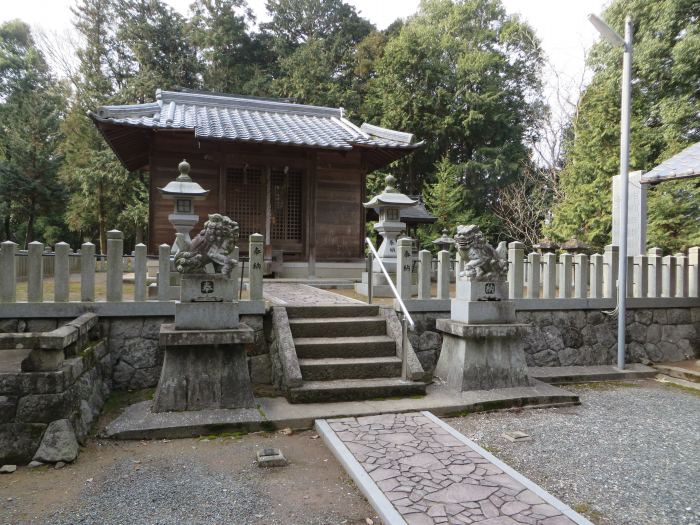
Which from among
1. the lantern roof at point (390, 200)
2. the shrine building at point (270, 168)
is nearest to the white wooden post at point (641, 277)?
the lantern roof at point (390, 200)

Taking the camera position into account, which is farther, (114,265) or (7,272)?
(114,265)

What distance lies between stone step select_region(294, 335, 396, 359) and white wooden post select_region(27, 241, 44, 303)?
3162 mm

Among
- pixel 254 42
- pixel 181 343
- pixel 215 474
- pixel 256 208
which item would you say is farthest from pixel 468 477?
pixel 254 42

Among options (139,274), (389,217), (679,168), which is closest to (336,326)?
(139,274)

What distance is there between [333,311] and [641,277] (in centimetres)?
593

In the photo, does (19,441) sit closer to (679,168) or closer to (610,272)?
(610,272)

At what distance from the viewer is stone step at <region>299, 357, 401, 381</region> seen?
5723mm

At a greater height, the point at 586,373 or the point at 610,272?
the point at 610,272

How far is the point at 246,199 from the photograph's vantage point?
11.9 m

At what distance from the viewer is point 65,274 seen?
5.69 meters

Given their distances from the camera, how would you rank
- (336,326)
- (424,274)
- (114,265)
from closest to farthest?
(114,265)
(336,326)
(424,274)

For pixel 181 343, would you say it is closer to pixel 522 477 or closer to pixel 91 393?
pixel 91 393

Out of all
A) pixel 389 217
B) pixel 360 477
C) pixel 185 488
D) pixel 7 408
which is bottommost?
pixel 185 488

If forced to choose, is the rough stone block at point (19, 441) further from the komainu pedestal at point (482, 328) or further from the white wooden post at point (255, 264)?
the komainu pedestal at point (482, 328)
